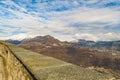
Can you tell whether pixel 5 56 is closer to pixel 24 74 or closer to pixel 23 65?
pixel 23 65

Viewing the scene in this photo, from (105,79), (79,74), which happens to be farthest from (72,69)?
(105,79)

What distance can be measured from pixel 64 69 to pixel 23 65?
119 cm

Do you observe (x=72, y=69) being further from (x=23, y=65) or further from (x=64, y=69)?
(x=23, y=65)

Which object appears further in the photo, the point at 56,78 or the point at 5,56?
the point at 5,56

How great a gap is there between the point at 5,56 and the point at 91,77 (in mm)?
3825

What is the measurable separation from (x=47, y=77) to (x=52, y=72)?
0.25m

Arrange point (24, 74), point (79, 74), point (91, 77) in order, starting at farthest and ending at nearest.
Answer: point (24, 74) < point (79, 74) < point (91, 77)

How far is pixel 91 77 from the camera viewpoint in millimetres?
2754

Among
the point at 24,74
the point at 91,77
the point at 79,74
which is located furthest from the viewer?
the point at 24,74

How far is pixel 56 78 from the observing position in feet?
9.52

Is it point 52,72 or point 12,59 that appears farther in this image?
point 12,59

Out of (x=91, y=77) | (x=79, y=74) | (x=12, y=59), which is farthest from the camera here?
(x=12, y=59)

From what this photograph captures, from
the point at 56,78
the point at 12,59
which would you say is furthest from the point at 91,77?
the point at 12,59

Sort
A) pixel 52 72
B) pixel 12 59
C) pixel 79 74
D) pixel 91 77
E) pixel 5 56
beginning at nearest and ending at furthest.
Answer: pixel 91 77
pixel 79 74
pixel 52 72
pixel 12 59
pixel 5 56
